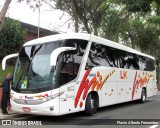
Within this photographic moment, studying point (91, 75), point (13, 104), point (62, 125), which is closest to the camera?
point (62, 125)

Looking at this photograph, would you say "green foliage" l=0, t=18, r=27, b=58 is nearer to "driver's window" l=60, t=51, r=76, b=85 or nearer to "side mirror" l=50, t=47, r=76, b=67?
"driver's window" l=60, t=51, r=76, b=85

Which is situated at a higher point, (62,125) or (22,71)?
(22,71)

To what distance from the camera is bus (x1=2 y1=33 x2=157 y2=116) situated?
38.3 ft

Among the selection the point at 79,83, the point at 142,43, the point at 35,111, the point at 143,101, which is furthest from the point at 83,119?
the point at 142,43

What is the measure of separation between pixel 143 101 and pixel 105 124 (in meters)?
10.1

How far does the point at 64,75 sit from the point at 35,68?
115 cm

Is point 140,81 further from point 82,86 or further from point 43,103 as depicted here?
point 43,103

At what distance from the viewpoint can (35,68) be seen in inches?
484

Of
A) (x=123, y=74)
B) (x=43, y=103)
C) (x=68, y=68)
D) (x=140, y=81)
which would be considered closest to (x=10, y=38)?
(x=140, y=81)

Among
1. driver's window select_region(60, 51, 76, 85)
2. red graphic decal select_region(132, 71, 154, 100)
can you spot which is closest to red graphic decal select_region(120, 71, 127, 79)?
red graphic decal select_region(132, 71, 154, 100)

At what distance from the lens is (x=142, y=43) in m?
38.1

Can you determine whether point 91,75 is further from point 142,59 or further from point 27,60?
point 142,59

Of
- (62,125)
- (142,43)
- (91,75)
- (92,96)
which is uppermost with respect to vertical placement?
(142,43)

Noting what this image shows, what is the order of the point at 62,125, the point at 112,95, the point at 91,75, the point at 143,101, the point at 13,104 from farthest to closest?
1. the point at 143,101
2. the point at 112,95
3. the point at 91,75
4. the point at 13,104
5. the point at 62,125
